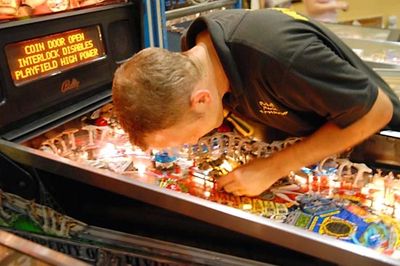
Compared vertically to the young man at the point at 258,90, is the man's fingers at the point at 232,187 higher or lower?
lower

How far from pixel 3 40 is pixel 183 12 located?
0.88 meters

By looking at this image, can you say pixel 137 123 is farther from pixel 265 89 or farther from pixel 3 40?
pixel 3 40

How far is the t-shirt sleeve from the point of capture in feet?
2.98

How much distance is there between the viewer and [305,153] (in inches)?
40.8

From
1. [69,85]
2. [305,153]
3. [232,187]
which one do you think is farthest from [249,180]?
[69,85]

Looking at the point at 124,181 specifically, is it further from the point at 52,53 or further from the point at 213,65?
the point at 52,53

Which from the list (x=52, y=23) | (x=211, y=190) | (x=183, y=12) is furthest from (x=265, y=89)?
(x=183, y=12)

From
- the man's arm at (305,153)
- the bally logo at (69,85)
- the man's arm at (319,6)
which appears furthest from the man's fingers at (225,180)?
the man's arm at (319,6)

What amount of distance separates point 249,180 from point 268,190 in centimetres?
6

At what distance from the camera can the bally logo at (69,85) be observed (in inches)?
53.2

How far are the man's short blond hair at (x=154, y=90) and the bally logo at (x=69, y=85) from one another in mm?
490

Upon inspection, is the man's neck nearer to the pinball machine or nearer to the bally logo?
the pinball machine

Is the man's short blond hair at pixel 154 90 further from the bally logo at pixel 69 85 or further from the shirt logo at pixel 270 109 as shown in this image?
the bally logo at pixel 69 85

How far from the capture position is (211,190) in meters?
1.08
